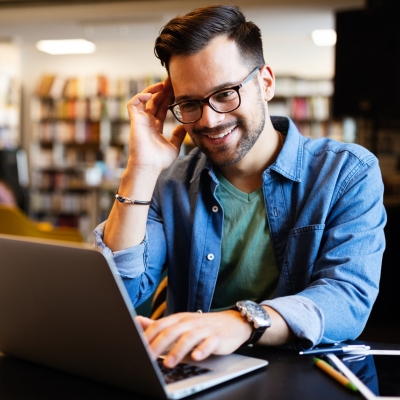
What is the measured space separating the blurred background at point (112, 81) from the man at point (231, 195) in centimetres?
320

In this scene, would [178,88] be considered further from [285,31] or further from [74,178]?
[74,178]

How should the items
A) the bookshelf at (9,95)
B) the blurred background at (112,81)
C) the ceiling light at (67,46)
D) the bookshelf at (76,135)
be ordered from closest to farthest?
the blurred background at (112,81)
the ceiling light at (67,46)
the bookshelf at (76,135)
the bookshelf at (9,95)

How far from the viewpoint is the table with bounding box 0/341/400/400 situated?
759 millimetres

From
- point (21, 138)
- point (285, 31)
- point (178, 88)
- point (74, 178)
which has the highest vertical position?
point (285, 31)

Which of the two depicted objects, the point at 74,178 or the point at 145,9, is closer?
the point at 145,9

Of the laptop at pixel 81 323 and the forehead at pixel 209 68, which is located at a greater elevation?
the forehead at pixel 209 68

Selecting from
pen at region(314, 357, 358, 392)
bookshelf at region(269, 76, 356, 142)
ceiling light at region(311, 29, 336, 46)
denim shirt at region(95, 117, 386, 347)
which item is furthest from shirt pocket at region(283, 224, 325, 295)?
bookshelf at region(269, 76, 356, 142)

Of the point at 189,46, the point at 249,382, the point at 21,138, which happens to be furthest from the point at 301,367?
the point at 21,138

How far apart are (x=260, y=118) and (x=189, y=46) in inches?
9.5

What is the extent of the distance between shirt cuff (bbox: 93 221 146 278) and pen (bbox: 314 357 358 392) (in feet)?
1.77

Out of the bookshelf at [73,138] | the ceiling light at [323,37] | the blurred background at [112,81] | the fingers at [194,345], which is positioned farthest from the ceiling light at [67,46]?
the fingers at [194,345]

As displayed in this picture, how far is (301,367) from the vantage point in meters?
0.87

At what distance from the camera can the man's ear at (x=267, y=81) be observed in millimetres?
1451

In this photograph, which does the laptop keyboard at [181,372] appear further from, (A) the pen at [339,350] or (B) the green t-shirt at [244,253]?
(B) the green t-shirt at [244,253]
